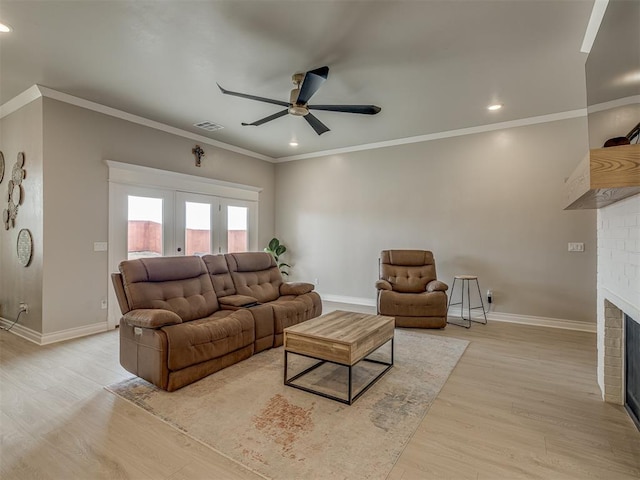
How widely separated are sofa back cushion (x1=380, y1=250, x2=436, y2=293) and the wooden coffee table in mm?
1807

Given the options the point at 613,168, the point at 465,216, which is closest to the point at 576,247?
the point at 465,216

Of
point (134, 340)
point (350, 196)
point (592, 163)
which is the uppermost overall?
point (350, 196)

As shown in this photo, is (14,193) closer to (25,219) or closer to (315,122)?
(25,219)

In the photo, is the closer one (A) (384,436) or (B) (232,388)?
(A) (384,436)

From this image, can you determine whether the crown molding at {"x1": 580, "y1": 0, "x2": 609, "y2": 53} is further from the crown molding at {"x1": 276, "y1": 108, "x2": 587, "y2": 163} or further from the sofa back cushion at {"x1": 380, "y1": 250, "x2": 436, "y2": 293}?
the sofa back cushion at {"x1": 380, "y1": 250, "x2": 436, "y2": 293}

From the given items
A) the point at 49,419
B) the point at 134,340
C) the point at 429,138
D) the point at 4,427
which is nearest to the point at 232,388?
the point at 134,340

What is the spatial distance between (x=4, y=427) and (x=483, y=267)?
5482 millimetres

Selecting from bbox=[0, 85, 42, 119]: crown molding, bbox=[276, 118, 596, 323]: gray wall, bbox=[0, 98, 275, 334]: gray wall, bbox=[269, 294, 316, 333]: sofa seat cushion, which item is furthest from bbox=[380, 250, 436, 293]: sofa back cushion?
bbox=[0, 85, 42, 119]: crown molding

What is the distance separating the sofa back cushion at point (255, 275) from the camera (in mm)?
3978

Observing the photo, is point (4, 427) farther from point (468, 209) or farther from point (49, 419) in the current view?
point (468, 209)

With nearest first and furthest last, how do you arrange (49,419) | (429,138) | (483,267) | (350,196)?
(49,419), (483,267), (429,138), (350,196)

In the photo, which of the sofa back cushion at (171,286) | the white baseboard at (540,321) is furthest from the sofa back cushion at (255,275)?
the white baseboard at (540,321)

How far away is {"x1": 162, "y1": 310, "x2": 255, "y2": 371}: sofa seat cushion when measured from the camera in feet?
8.50

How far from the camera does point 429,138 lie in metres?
5.39
